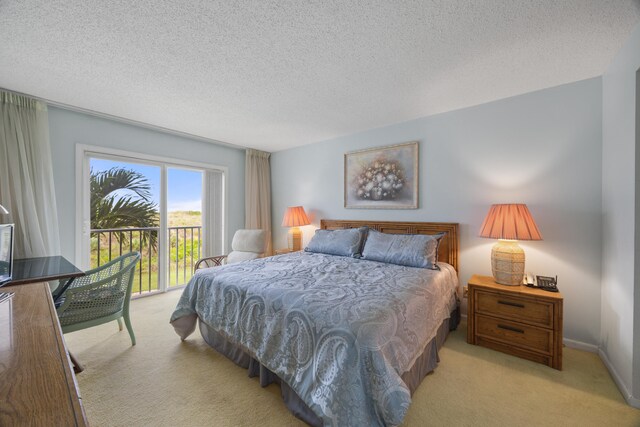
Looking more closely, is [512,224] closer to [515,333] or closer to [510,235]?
[510,235]

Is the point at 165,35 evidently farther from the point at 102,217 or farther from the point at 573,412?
the point at 573,412

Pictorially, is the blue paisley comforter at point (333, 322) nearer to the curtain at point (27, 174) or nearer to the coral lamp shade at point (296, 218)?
the coral lamp shade at point (296, 218)

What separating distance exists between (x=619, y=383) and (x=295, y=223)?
359 cm

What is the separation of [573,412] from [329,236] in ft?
8.21

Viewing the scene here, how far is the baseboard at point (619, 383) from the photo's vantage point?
5.35ft

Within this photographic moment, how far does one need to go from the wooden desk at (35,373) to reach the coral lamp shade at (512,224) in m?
2.79

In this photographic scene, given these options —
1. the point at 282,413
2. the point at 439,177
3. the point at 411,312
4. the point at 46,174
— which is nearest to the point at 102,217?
the point at 46,174

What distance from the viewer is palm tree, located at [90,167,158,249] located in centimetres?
329

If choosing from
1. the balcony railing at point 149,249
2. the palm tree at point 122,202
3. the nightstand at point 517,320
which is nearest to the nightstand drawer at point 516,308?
the nightstand at point 517,320

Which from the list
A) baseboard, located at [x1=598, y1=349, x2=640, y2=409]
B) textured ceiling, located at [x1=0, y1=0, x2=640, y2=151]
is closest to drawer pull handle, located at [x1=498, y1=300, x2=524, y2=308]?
baseboard, located at [x1=598, y1=349, x2=640, y2=409]

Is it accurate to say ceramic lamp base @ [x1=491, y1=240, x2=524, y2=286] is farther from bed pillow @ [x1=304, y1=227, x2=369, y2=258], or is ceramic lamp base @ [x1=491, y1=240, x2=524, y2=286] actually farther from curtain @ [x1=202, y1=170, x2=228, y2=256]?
curtain @ [x1=202, y1=170, x2=228, y2=256]

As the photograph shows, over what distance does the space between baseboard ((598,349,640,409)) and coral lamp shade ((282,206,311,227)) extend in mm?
3489

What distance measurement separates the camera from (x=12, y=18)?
1.57 m

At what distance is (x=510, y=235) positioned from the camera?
7.36ft
